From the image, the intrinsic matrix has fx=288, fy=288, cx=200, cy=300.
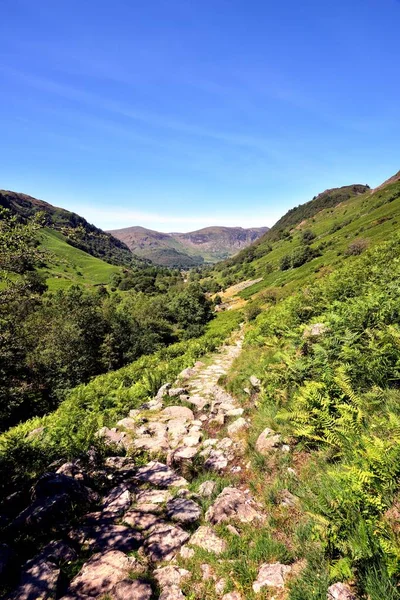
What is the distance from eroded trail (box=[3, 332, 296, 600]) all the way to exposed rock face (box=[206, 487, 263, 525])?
18 millimetres

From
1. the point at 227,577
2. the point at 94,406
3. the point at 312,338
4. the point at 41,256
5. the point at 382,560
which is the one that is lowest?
the point at 94,406

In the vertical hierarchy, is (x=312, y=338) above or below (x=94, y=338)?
above

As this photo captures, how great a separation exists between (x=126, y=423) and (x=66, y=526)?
4907mm

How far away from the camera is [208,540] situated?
473 cm

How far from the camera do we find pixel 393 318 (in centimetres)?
796

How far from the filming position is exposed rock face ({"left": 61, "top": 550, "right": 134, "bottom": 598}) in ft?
13.5

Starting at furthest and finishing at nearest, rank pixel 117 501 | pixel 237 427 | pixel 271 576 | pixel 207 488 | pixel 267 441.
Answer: pixel 237 427 → pixel 267 441 → pixel 117 501 → pixel 207 488 → pixel 271 576

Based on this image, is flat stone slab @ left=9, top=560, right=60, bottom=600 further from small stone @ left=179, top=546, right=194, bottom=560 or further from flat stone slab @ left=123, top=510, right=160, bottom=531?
small stone @ left=179, top=546, right=194, bottom=560

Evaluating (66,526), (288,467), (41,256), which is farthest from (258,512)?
(41,256)

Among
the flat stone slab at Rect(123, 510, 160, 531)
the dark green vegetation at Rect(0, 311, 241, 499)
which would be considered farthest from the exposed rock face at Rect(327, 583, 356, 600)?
the dark green vegetation at Rect(0, 311, 241, 499)

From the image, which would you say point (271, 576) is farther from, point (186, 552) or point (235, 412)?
point (235, 412)

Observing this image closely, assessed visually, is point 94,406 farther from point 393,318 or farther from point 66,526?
point 393,318

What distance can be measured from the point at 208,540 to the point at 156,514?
5.19 ft

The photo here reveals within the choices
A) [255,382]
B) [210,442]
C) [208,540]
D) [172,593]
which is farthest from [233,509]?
[255,382]
